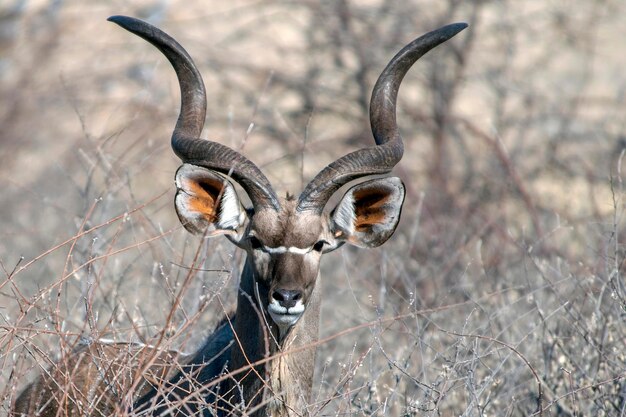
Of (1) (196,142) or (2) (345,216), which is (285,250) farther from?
(1) (196,142)

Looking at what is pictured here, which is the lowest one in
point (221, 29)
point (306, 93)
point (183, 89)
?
point (221, 29)

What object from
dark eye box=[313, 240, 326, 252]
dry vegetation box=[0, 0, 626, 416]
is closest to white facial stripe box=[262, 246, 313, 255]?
dark eye box=[313, 240, 326, 252]

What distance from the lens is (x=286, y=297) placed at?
5.00 metres

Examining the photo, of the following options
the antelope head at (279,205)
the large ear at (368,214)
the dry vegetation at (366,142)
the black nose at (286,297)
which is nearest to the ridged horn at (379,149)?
the antelope head at (279,205)

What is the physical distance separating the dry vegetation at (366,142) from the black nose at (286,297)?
163cm

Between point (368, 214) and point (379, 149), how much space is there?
0.40m

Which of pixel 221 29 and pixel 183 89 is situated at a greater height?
pixel 183 89

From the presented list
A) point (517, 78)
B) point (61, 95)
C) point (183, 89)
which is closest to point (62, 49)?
point (61, 95)

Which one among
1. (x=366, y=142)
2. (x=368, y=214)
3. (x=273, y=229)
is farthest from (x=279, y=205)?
(x=366, y=142)

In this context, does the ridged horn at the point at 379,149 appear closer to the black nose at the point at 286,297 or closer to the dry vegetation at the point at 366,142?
the black nose at the point at 286,297

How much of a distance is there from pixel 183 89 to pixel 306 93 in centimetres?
720

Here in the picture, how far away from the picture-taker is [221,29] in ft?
63.5

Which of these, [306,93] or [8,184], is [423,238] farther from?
[8,184]

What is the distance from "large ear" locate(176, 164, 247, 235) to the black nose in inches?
23.8
